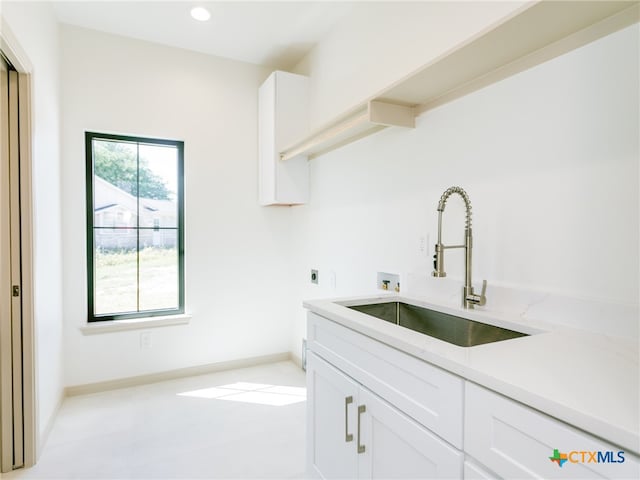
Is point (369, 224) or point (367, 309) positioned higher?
point (369, 224)

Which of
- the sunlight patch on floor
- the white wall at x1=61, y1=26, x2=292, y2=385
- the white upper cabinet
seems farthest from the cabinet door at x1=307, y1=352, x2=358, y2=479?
the white wall at x1=61, y1=26, x2=292, y2=385

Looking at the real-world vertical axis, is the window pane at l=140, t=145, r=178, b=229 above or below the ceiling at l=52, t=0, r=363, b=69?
below

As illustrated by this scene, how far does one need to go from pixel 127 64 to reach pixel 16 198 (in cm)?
148

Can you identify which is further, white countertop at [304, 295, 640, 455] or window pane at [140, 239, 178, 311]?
window pane at [140, 239, 178, 311]

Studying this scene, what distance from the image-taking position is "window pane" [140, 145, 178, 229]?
292 cm

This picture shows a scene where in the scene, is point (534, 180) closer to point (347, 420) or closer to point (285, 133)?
point (347, 420)

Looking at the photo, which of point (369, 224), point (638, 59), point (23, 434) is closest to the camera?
point (638, 59)

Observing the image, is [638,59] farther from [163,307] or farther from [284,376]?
[163,307]

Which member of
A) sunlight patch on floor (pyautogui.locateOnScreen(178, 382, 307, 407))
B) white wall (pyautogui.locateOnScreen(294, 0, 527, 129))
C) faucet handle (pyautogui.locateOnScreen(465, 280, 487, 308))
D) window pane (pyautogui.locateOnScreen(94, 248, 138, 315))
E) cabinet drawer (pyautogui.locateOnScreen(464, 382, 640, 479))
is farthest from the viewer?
window pane (pyautogui.locateOnScreen(94, 248, 138, 315))

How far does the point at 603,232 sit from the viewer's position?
3.76 feet

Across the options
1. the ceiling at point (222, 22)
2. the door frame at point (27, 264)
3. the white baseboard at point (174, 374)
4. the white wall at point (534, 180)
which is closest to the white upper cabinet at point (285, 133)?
the ceiling at point (222, 22)

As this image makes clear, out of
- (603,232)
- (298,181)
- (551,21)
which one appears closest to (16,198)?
(298,181)

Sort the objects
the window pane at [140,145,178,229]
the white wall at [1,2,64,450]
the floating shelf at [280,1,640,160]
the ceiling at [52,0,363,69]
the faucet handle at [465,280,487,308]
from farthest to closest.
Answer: the window pane at [140,145,178,229]
the ceiling at [52,0,363,69]
the white wall at [1,2,64,450]
the faucet handle at [465,280,487,308]
the floating shelf at [280,1,640,160]

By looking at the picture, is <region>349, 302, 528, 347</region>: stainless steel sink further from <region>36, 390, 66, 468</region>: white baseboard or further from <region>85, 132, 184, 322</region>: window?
<region>85, 132, 184, 322</region>: window
